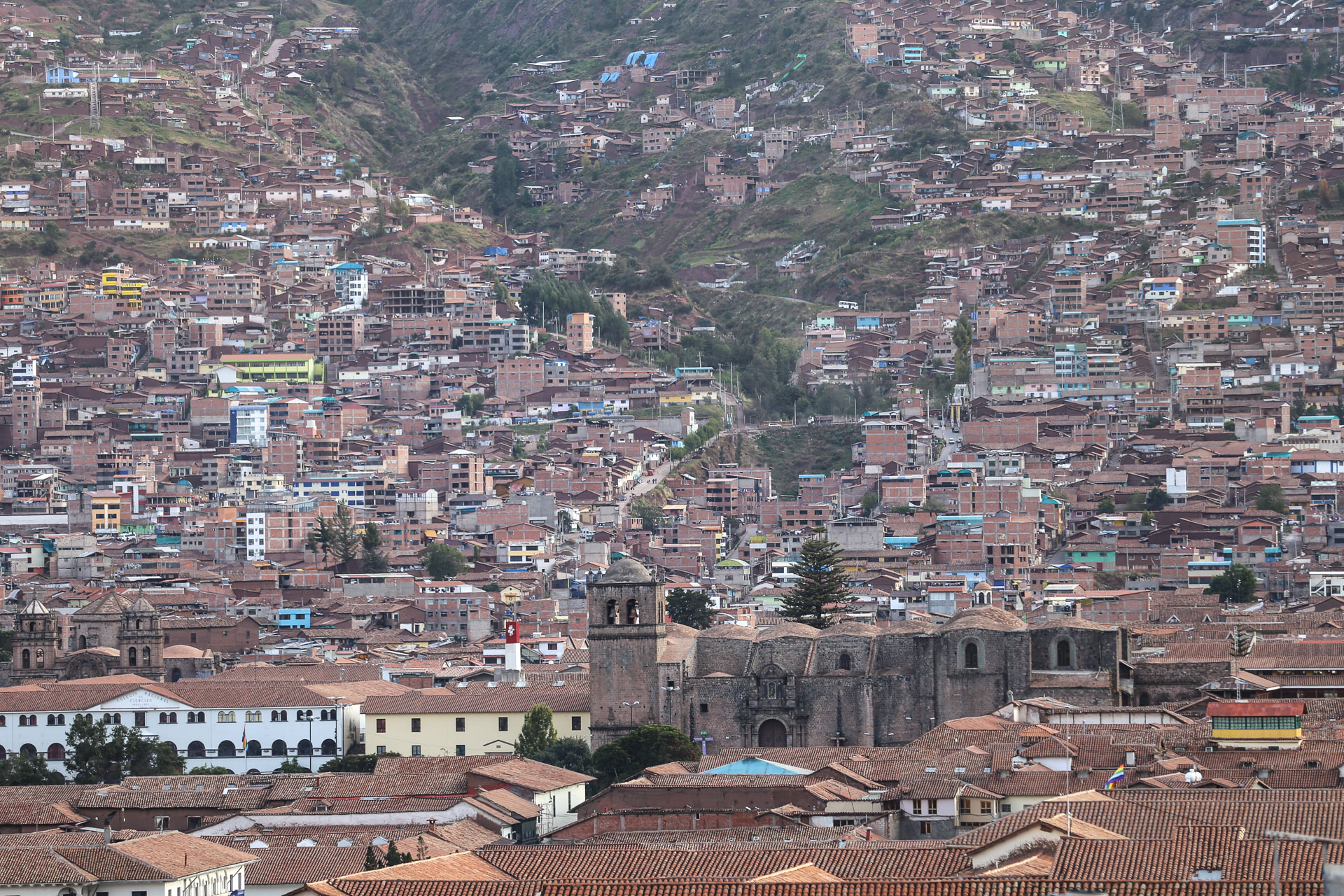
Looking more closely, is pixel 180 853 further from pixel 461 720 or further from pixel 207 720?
pixel 207 720

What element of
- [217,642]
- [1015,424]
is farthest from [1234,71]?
[217,642]

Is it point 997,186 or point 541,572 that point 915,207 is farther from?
point 541,572

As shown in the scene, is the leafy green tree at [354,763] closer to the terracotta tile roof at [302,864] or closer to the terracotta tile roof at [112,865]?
the terracotta tile roof at [302,864]

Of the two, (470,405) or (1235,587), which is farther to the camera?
(470,405)

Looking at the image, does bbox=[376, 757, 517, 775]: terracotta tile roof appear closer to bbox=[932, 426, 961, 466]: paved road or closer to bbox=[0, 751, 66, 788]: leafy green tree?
bbox=[0, 751, 66, 788]: leafy green tree

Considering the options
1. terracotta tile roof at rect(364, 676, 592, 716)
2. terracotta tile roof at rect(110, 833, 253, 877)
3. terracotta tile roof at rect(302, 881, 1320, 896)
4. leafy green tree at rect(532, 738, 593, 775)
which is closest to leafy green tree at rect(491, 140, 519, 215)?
terracotta tile roof at rect(364, 676, 592, 716)

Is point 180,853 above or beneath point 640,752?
above

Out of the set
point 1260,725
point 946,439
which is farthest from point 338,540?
point 1260,725
